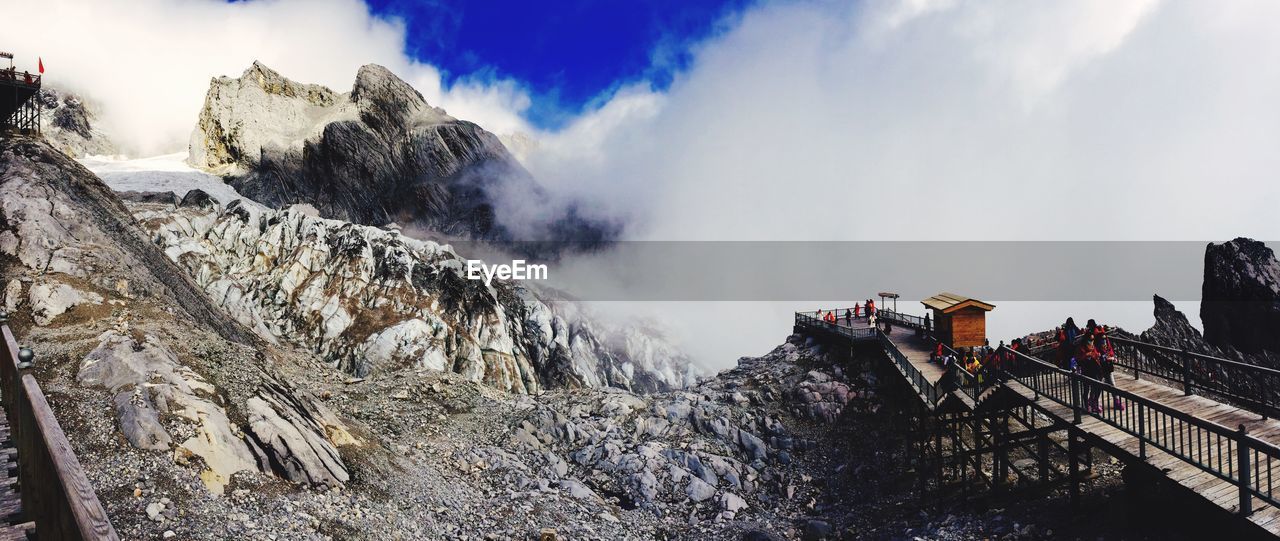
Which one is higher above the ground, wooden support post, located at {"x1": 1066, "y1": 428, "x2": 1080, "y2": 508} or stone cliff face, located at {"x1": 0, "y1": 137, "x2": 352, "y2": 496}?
stone cliff face, located at {"x1": 0, "y1": 137, "x2": 352, "y2": 496}

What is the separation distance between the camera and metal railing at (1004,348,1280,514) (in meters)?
10.1

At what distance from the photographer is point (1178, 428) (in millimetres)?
13414

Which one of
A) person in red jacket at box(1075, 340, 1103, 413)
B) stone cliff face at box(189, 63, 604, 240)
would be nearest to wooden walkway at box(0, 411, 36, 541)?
person in red jacket at box(1075, 340, 1103, 413)

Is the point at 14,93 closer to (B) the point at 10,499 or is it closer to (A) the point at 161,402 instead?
(A) the point at 161,402

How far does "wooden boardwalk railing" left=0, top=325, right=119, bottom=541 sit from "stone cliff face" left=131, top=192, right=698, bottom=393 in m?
28.7

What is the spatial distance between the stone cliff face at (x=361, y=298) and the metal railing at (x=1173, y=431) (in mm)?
30211

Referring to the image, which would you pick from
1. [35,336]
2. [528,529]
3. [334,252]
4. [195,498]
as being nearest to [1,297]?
[35,336]

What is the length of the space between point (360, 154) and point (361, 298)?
1373 inches

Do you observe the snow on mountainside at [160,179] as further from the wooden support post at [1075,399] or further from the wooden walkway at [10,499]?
the wooden support post at [1075,399]

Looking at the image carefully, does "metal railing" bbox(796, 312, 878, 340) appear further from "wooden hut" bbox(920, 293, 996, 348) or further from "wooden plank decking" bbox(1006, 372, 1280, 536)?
"wooden plank decking" bbox(1006, 372, 1280, 536)

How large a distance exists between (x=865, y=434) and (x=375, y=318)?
29793 millimetres

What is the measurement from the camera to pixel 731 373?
34812 mm

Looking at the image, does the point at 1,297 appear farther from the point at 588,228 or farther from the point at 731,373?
the point at 588,228

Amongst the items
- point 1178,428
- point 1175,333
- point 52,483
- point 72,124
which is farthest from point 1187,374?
point 72,124
